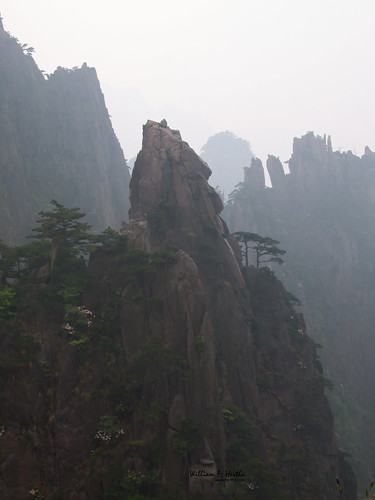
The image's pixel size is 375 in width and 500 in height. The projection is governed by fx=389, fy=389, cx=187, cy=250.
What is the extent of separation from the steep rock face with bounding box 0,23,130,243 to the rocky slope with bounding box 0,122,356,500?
77.2ft

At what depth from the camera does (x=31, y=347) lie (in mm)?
19922

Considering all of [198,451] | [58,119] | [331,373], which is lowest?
[331,373]

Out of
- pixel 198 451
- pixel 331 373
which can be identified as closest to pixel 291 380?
pixel 198 451

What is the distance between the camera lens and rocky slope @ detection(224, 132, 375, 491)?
54094mm

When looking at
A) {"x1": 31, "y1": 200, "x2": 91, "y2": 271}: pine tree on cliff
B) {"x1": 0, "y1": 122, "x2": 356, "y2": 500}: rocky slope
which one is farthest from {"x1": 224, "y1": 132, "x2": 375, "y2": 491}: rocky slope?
{"x1": 31, "y1": 200, "x2": 91, "y2": 271}: pine tree on cliff

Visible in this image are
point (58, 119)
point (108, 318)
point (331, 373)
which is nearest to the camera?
point (108, 318)

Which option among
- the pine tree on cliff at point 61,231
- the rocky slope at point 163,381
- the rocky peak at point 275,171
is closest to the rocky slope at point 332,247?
the rocky peak at point 275,171

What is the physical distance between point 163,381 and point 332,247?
2166 inches

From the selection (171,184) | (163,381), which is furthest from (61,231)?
(163,381)

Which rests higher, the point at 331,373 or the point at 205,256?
the point at 205,256

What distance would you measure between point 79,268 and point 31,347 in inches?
257

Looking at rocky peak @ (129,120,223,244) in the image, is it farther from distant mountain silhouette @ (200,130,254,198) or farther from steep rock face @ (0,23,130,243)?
distant mountain silhouette @ (200,130,254,198)

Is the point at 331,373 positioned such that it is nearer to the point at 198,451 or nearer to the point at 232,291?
the point at 232,291

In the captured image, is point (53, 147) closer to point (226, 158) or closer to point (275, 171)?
point (275, 171)
